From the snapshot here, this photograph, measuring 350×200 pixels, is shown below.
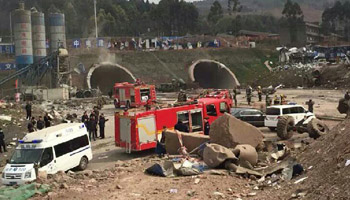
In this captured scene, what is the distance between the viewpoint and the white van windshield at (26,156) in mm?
15867

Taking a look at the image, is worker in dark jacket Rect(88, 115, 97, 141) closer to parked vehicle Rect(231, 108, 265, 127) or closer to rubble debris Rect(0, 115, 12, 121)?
rubble debris Rect(0, 115, 12, 121)

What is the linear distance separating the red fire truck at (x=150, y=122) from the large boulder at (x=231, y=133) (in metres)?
4.44

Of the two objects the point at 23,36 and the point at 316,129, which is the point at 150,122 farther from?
the point at 23,36

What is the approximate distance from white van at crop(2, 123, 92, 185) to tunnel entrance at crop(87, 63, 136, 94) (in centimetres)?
4158

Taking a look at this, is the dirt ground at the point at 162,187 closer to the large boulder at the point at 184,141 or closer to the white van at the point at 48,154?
the large boulder at the point at 184,141

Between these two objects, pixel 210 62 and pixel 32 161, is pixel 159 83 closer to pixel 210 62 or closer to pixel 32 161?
pixel 210 62

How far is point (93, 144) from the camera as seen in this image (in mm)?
24109

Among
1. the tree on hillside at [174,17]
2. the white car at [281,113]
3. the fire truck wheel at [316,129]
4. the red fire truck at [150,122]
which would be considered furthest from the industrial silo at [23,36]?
the tree on hillside at [174,17]

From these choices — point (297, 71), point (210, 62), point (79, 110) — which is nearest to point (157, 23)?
point (210, 62)

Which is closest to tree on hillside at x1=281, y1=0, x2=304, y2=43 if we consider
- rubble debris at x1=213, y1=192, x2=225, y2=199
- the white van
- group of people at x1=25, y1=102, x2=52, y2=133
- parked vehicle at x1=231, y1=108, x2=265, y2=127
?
parked vehicle at x1=231, y1=108, x2=265, y2=127

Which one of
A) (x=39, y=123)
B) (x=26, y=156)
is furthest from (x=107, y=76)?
(x=26, y=156)

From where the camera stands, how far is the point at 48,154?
53.5 feet

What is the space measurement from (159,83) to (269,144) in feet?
147

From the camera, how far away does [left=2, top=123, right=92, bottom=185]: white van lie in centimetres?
1535
